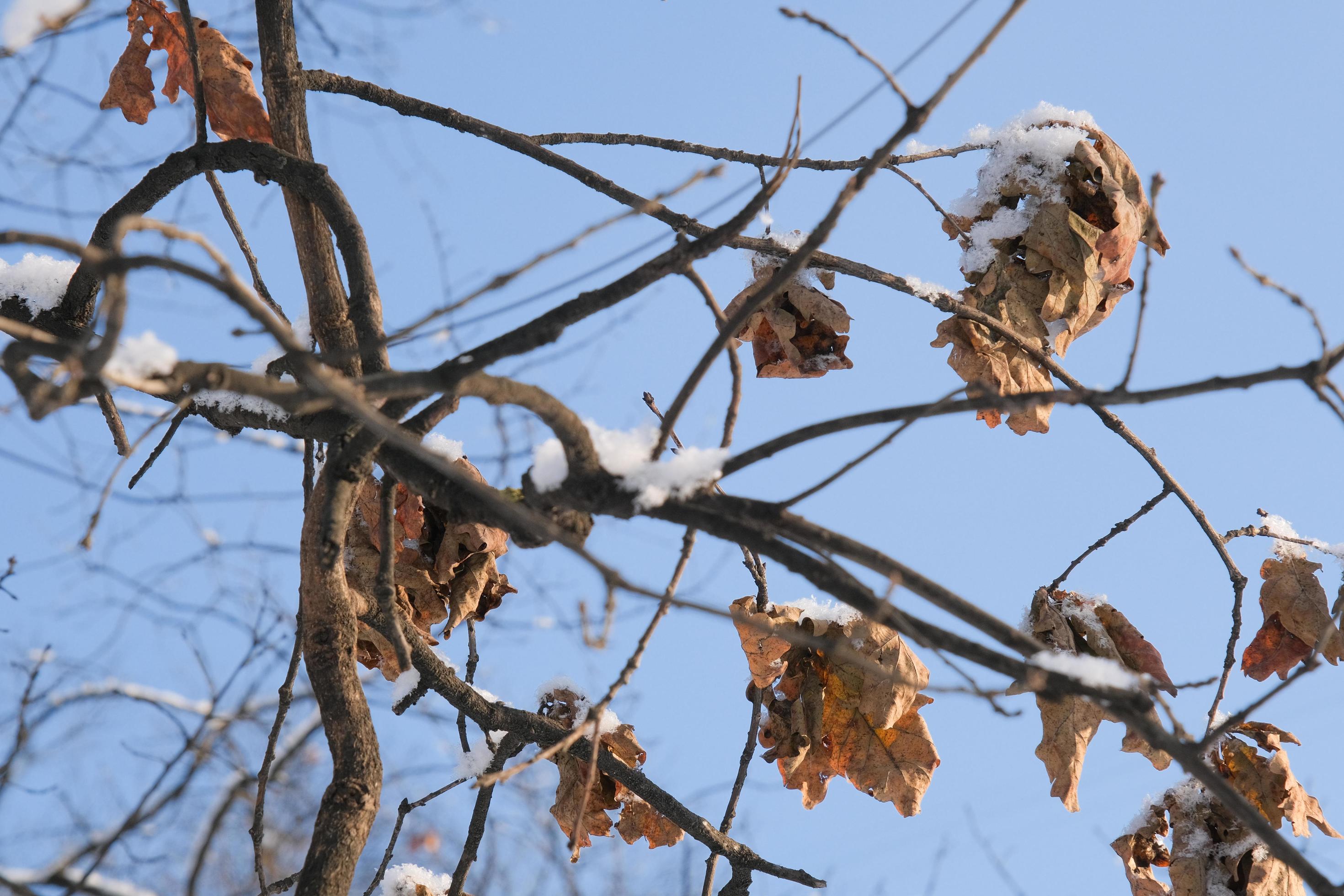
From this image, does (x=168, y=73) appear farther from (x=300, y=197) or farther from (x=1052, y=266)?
(x=1052, y=266)

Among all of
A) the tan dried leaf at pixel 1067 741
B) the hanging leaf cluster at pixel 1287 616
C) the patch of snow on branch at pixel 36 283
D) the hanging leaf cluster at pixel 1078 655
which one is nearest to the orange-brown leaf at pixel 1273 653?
the hanging leaf cluster at pixel 1287 616

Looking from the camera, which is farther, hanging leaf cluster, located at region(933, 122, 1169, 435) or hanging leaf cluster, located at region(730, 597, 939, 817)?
hanging leaf cluster, located at region(933, 122, 1169, 435)

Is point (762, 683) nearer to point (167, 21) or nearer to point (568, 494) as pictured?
point (568, 494)

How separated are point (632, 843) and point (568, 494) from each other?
4.19 ft

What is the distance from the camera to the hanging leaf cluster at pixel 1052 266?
1742 mm

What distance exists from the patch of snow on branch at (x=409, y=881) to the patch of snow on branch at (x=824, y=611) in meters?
0.95

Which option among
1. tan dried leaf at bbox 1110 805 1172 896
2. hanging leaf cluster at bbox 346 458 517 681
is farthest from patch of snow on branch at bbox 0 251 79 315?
tan dried leaf at bbox 1110 805 1172 896

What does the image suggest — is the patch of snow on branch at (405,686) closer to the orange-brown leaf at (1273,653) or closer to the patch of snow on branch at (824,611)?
the patch of snow on branch at (824,611)

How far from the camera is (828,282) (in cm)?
183

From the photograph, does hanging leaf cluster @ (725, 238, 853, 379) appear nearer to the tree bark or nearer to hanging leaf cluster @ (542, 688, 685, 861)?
the tree bark

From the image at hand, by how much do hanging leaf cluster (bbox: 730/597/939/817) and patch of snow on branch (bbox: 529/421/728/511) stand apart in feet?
2.17

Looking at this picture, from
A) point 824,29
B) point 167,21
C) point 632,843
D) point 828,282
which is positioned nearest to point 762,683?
point 632,843

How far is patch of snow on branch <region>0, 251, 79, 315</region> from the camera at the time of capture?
1.68 m

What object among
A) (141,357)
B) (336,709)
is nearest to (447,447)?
(336,709)
